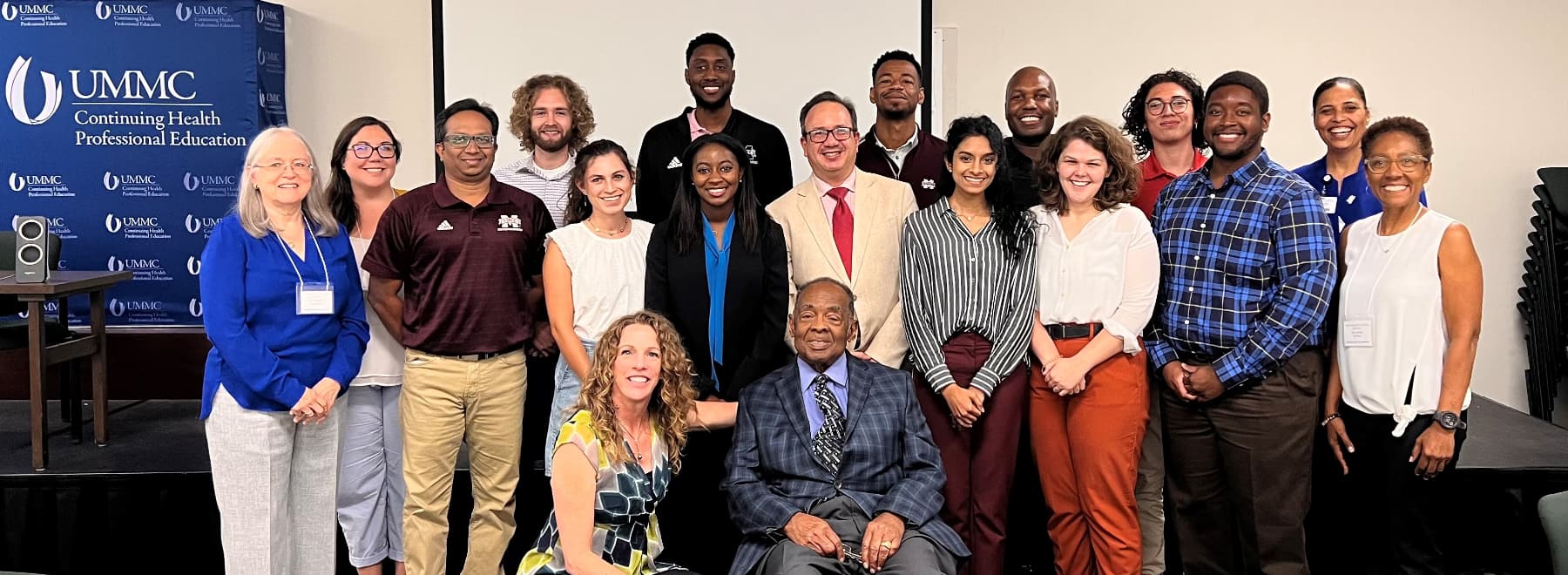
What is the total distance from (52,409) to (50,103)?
1.45m

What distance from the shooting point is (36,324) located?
13.1 ft

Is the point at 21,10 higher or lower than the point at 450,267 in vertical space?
higher

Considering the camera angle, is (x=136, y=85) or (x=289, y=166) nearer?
(x=289, y=166)

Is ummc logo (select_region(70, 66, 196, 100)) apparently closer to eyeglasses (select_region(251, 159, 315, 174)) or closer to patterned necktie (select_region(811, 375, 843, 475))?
eyeglasses (select_region(251, 159, 315, 174))

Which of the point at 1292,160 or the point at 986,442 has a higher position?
the point at 1292,160

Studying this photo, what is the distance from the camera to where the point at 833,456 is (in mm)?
2686

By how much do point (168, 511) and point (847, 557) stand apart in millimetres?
2505

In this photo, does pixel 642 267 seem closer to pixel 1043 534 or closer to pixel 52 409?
pixel 1043 534

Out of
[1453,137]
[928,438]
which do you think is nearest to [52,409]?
[928,438]

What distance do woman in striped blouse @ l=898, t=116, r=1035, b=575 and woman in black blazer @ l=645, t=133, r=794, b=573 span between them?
382 millimetres

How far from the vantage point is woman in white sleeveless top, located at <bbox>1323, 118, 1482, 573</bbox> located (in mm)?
2688

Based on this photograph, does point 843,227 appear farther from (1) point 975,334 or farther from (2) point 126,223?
(2) point 126,223

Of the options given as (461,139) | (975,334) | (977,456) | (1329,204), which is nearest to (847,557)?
(977,456)

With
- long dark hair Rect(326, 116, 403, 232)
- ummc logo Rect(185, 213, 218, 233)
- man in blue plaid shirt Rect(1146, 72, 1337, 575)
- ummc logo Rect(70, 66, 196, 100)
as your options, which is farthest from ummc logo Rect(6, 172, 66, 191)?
man in blue plaid shirt Rect(1146, 72, 1337, 575)
